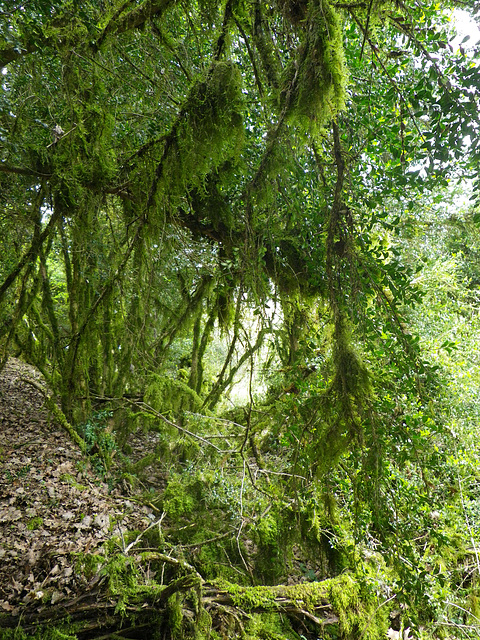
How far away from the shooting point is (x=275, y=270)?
9.91 ft

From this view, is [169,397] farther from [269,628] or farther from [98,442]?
[269,628]

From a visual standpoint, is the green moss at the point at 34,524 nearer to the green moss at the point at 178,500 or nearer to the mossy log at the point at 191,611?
the mossy log at the point at 191,611

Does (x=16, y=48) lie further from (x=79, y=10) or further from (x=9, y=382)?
(x=9, y=382)

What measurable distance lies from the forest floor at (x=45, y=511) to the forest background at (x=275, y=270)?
44 centimetres

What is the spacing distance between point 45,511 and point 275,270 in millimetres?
3336

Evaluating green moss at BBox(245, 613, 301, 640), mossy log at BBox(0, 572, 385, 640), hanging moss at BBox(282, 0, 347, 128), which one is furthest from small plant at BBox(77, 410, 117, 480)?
hanging moss at BBox(282, 0, 347, 128)

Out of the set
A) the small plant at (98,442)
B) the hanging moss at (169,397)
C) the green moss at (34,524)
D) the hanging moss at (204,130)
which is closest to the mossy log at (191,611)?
the green moss at (34,524)

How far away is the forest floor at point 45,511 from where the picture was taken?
295 centimetres

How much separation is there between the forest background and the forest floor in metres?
0.44

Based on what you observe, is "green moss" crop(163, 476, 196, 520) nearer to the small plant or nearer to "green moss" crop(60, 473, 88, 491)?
"green moss" crop(60, 473, 88, 491)

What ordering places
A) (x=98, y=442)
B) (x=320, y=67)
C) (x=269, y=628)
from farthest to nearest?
1. (x=98, y=442)
2. (x=269, y=628)
3. (x=320, y=67)

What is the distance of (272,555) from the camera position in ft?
12.3

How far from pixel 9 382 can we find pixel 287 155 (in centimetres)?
639

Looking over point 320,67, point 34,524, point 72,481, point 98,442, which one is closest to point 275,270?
point 320,67
